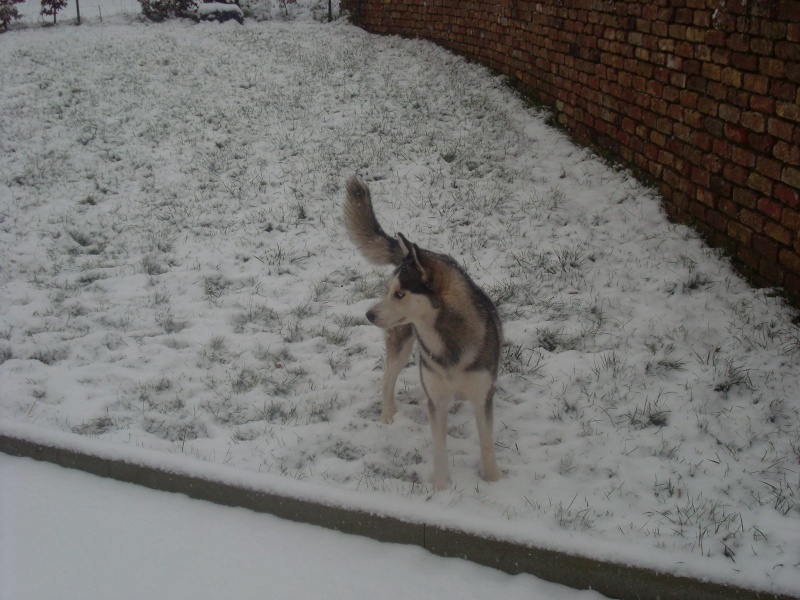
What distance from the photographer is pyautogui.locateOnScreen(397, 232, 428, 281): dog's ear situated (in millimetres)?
3178

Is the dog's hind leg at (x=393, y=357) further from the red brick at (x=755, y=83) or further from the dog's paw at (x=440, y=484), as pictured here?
the red brick at (x=755, y=83)

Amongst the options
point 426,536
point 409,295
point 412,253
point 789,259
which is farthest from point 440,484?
point 789,259

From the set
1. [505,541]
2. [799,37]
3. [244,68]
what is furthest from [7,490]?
[244,68]

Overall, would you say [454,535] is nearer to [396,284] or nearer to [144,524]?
[396,284]

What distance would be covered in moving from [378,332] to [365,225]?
132 centimetres

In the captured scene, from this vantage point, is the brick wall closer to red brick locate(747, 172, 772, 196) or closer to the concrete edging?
red brick locate(747, 172, 772, 196)

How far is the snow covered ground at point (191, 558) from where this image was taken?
2830 mm

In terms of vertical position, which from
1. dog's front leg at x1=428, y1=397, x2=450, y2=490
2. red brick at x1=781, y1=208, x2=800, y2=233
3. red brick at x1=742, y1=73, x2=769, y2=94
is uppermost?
red brick at x1=742, y1=73, x2=769, y2=94

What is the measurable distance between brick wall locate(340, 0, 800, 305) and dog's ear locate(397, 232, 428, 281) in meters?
2.87

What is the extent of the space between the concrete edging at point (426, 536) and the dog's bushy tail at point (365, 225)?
1550 mm

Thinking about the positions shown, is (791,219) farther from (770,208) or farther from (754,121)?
(754,121)

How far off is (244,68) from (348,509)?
10.9 metres

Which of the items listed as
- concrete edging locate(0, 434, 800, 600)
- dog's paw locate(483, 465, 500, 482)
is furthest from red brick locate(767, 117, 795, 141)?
concrete edging locate(0, 434, 800, 600)

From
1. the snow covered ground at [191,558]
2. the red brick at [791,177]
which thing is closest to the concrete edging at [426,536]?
the snow covered ground at [191,558]
